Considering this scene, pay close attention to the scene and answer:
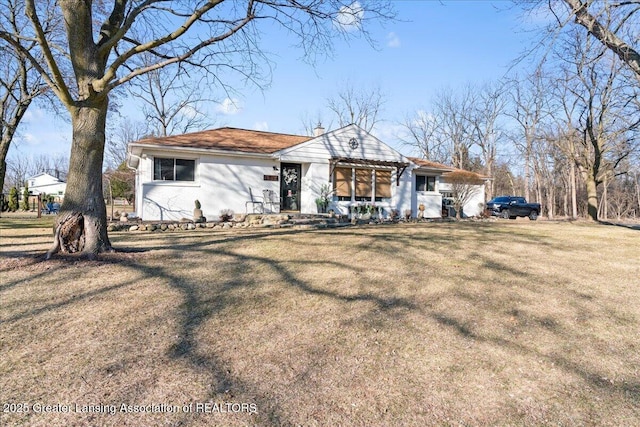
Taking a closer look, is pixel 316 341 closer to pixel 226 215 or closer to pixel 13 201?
pixel 226 215

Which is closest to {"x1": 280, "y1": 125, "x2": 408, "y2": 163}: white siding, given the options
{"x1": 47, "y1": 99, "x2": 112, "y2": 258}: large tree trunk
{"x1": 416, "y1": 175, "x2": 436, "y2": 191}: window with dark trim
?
{"x1": 416, "y1": 175, "x2": 436, "y2": 191}: window with dark trim

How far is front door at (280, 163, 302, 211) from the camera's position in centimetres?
1547

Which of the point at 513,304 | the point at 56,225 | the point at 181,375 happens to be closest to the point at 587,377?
the point at 513,304

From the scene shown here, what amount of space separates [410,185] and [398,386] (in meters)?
15.4

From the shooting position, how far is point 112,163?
30.3m

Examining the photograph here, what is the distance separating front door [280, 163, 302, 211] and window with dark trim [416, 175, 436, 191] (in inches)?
271

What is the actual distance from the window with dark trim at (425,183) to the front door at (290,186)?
6.88 meters

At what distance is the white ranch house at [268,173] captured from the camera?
13250 mm

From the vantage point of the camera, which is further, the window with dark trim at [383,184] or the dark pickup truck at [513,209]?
the dark pickup truck at [513,209]

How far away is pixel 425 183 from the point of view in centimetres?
1902

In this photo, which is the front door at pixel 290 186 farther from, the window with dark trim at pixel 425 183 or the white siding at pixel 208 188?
the window with dark trim at pixel 425 183

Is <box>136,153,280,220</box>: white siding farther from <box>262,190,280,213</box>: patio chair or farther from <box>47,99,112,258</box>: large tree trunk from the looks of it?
<box>47,99,112,258</box>: large tree trunk

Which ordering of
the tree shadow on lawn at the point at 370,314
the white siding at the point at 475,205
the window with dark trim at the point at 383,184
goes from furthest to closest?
the white siding at the point at 475,205 < the window with dark trim at the point at 383,184 < the tree shadow on lawn at the point at 370,314

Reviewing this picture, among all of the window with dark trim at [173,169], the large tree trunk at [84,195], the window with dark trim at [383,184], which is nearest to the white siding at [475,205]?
the window with dark trim at [383,184]
